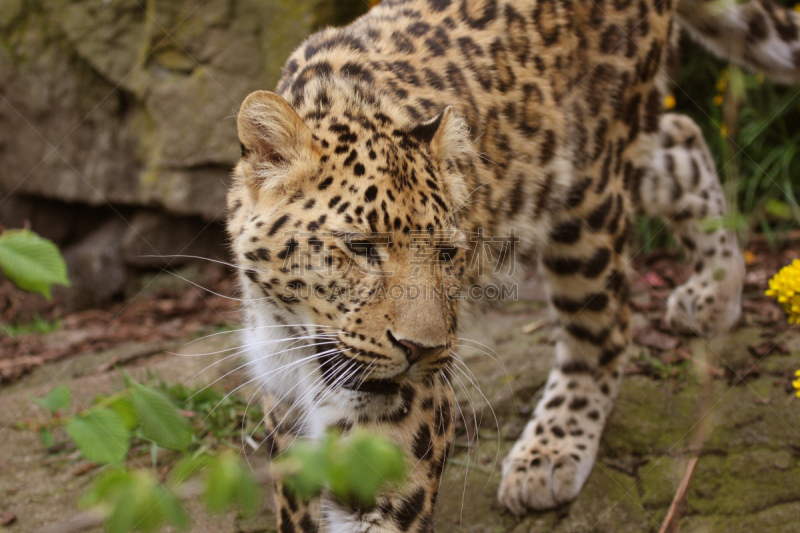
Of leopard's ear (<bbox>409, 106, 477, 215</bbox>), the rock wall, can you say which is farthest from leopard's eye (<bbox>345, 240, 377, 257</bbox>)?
the rock wall

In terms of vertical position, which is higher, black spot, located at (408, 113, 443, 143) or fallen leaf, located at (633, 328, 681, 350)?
black spot, located at (408, 113, 443, 143)

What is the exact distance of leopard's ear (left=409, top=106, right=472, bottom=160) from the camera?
10.2 feet

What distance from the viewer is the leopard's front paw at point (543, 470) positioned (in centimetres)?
406

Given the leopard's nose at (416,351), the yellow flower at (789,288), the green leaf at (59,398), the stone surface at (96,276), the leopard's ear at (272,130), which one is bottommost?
the stone surface at (96,276)

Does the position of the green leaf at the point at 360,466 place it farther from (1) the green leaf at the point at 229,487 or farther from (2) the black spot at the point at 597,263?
(2) the black spot at the point at 597,263

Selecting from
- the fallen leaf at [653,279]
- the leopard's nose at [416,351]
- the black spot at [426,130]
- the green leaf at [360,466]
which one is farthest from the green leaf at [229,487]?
the fallen leaf at [653,279]

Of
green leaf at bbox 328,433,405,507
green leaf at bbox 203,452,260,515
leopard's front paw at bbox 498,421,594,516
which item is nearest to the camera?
green leaf at bbox 203,452,260,515

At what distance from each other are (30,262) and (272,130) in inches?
69.4

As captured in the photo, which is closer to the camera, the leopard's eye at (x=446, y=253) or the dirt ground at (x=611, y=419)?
the leopard's eye at (x=446, y=253)

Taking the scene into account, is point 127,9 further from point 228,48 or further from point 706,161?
point 706,161

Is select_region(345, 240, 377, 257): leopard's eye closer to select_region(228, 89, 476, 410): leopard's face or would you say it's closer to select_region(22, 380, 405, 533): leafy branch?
select_region(228, 89, 476, 410): leopard's face

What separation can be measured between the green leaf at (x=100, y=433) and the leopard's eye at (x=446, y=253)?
6.22 ft

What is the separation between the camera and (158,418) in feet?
4.00

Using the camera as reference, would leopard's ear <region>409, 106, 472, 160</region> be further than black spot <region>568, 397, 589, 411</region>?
No
